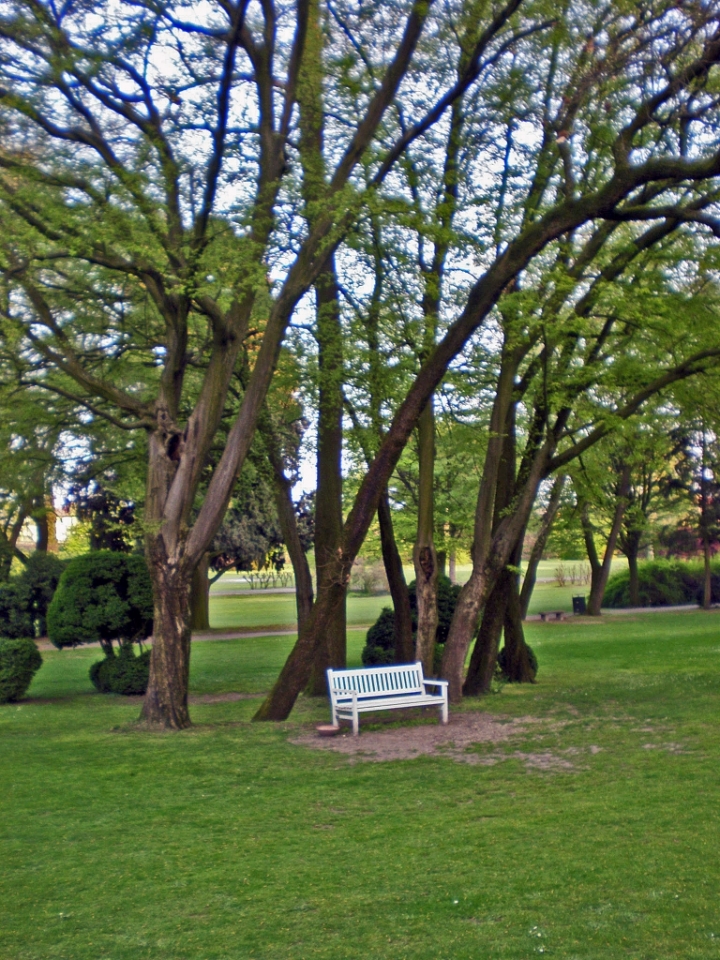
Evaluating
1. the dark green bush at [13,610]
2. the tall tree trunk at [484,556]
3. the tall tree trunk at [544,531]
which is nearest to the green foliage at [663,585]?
the tall tree trunk at [544,531]

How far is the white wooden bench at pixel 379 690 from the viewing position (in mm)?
13172

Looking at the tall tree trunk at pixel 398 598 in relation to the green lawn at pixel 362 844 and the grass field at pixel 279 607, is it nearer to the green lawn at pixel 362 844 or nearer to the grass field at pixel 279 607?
the green lawn at pixel 362 844

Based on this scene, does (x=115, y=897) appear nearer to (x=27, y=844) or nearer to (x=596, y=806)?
(x=27, y=844)

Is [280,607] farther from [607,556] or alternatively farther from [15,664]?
[15,664]

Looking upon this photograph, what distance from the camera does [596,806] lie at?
851 cm

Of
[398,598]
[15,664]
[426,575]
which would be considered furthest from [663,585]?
[15,664]

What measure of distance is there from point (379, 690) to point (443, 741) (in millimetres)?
1394

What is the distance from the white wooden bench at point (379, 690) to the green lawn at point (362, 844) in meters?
0.82

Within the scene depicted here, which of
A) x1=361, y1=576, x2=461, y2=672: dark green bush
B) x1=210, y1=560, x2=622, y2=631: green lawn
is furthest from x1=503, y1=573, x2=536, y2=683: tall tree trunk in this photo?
x1=210, y1=560, x2=622, y2=631: green lawn

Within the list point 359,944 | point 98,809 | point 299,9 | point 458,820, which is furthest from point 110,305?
point 359,944

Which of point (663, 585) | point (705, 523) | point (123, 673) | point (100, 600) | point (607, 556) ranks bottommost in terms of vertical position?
point (123, 673)

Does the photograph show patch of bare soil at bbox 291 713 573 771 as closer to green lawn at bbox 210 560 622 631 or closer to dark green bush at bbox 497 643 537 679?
dark green bush at bbox 497 643 537 679

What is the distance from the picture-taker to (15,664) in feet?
60.6

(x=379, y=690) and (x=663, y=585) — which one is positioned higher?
(x=663, y=585)
